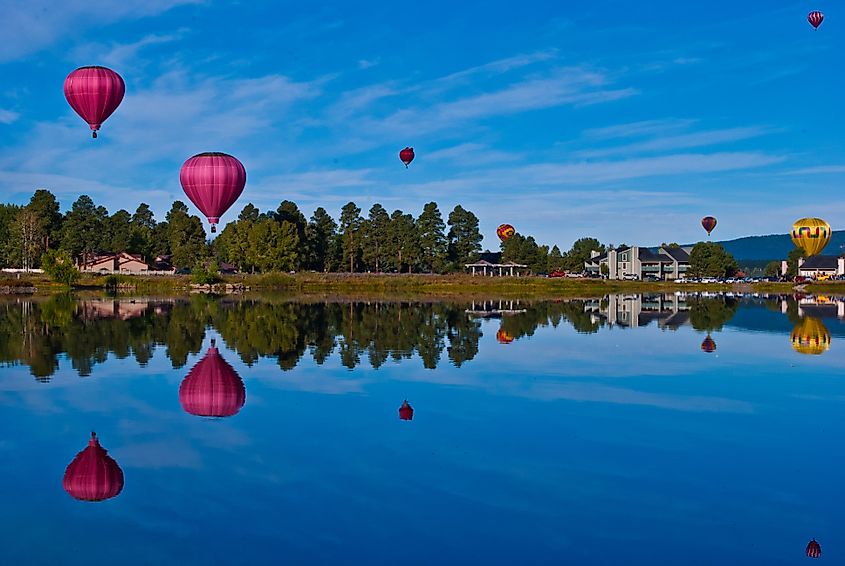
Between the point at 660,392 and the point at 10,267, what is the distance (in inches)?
4183

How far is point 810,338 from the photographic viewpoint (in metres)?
31.5

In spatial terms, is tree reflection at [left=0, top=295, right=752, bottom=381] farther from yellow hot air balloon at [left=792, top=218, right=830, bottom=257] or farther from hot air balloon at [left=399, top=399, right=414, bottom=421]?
yellow hot air balloon at [left=792, top=218, right=830, bottom=257]

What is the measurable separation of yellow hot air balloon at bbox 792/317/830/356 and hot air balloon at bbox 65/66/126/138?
3062 cm

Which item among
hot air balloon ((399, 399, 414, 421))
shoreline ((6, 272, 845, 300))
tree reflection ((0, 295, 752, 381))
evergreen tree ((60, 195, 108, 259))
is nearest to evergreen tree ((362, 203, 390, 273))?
shoreline ((6, 272, 845, 300))

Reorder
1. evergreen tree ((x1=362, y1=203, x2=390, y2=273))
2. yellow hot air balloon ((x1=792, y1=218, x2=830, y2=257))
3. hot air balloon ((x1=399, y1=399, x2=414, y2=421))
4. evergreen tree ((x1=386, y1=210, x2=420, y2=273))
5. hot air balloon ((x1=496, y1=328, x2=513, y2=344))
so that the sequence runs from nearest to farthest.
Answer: hot air balloon ((x1=399, y1=399, x2=414, y2=421)) < hot air balloon ((x1=496, y1=328, x2=513, y2=344)) < yellow hot air balloon ((x1=792, y1=218, x2=830, y2=257)) < evergreen tree ((x1=386, y1=210, x2=420, y2=273)) < evergreen tree ((x1=362, y1=203, x2=390, y2=273))

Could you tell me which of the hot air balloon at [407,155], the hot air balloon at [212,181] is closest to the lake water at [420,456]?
the hot air balloon at [212,181]

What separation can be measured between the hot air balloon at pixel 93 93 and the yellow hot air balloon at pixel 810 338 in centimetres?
3062

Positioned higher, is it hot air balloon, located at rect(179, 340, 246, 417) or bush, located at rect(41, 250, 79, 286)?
bush, located at rect(41, 250, 79, 286)

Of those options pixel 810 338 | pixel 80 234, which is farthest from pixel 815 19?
pixel 80 234

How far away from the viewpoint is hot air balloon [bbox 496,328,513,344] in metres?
29.7

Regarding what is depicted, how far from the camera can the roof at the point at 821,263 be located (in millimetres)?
144125

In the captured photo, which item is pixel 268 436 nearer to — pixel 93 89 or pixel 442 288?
pixel 93 89

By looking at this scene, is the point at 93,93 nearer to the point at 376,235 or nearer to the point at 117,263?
the point at 376,235

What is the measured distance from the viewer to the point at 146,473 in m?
11.1
